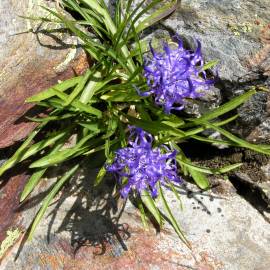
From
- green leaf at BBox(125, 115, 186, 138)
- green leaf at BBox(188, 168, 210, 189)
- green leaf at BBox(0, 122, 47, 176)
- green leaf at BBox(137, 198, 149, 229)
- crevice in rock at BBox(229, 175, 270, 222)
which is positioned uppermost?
green leaf at BBox(0, 122, 47, 176)

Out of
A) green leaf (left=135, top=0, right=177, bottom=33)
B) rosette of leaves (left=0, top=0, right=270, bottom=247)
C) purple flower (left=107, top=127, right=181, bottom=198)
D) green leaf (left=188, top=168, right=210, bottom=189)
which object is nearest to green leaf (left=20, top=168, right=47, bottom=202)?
rosette of leaves (left=0, top=0, right=270, bottom=247)

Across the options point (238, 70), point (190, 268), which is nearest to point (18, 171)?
point (190, 268)

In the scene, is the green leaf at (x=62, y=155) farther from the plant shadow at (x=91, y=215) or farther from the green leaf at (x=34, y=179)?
the plant shadow at (x=91, y=215)

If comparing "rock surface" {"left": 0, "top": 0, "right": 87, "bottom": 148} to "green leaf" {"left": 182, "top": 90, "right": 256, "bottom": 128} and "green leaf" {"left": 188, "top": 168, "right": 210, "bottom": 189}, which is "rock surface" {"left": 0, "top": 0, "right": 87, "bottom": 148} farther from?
"green leaf" {"left": 188, "top": 168, "right": 210, "bottom": 189}

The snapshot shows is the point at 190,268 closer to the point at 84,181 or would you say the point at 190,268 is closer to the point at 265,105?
the point at 84,181

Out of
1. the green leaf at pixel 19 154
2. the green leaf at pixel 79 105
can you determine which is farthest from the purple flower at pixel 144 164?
the green leaf at pixel 19 154

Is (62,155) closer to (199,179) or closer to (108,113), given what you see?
(108,113)

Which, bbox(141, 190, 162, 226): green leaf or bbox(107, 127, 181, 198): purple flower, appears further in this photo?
bbox(141, 190, 162, 226): green leaf

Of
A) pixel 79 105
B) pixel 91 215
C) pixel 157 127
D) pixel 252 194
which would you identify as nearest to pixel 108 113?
pixel 79 105
